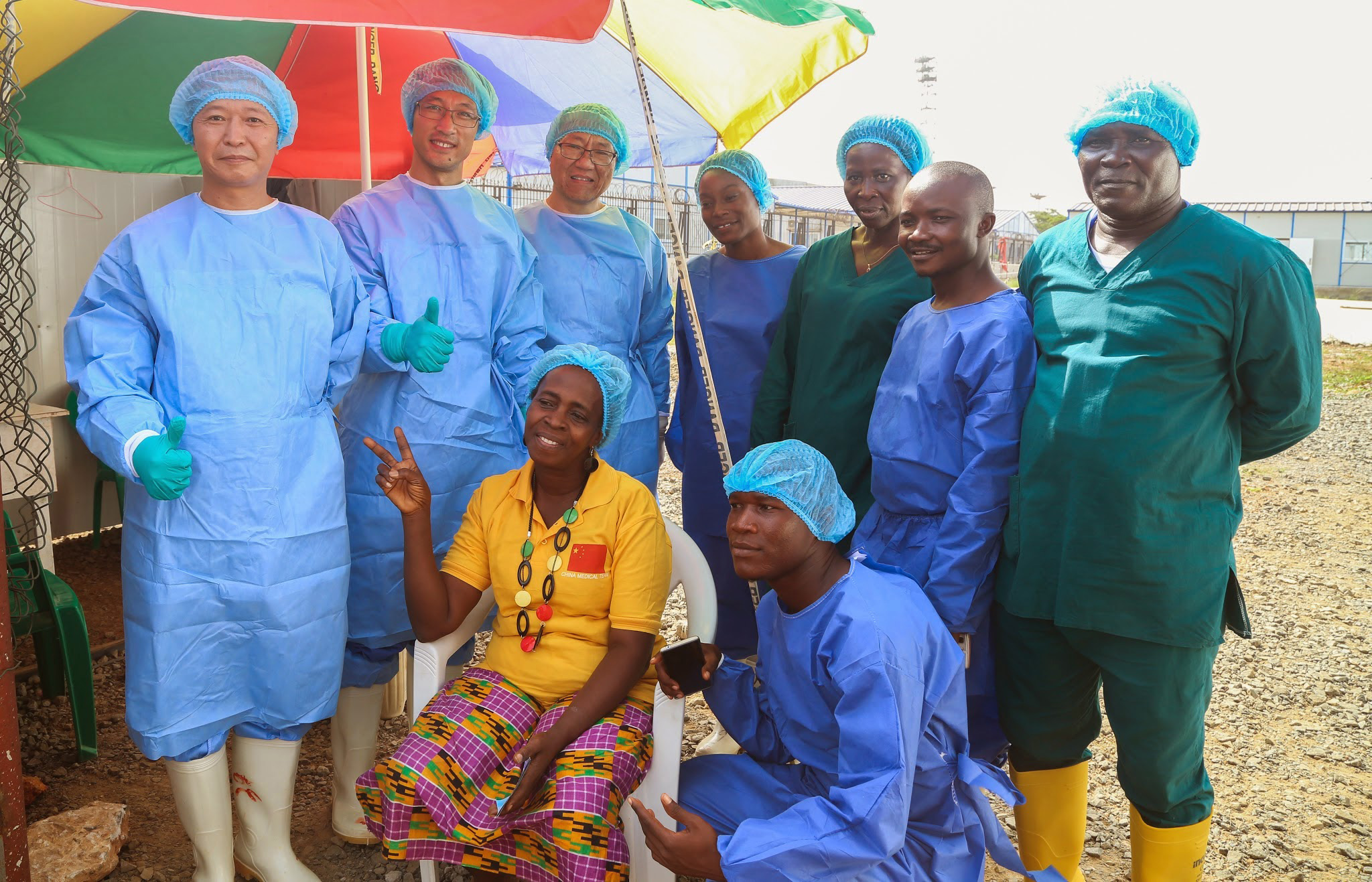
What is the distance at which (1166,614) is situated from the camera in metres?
2.38

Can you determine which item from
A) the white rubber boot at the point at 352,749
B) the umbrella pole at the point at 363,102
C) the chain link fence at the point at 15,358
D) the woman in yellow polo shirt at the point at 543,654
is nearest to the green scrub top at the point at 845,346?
the woman in yellow polo shirt at the point at 543,654

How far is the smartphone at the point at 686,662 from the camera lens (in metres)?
2.46

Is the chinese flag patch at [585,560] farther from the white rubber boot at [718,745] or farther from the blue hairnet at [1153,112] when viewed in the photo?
the blue hairnet at [1153,112]

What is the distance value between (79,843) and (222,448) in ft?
4.56

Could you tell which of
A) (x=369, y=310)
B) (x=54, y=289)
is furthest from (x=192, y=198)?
(x=54, y=289)

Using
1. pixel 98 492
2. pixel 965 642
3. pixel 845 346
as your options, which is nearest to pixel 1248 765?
pixel 965 642

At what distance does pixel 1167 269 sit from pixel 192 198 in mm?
2521

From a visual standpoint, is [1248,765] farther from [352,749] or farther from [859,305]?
[352,749]

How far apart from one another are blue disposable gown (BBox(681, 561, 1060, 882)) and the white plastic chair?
3.5 inches

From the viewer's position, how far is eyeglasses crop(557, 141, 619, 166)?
3594 millimetres

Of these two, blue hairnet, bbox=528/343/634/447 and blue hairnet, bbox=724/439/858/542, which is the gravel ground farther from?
blue hairnet, bbox=724/439/858/542

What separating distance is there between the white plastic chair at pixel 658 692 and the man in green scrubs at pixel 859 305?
21.3 inches

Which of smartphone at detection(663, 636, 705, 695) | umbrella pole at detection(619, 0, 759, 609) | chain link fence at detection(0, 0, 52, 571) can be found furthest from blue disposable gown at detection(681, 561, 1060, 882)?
chain link fence at detection(0, 0, 52, 571)

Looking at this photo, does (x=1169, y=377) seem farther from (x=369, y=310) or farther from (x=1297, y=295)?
(x=369, y=310)
